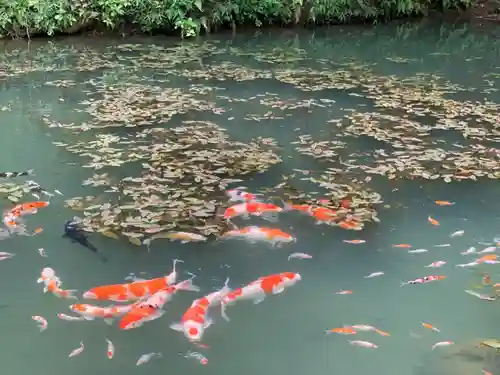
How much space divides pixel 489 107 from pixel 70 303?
4231 millimetres

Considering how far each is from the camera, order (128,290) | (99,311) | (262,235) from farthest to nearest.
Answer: (262,235) < (128,290) < (99,311)

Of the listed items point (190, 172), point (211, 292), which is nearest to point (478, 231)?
point (211, 292)

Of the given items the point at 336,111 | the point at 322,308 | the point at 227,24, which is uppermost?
the point at 227,24

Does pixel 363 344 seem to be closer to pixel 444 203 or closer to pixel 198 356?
pixel 198 356

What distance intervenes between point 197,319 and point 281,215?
1043mm

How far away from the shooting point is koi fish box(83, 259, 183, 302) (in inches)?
98.3

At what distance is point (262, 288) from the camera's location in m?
2.60

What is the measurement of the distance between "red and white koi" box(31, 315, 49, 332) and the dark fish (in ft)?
1.54

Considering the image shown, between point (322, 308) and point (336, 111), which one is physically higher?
point (336, 111)

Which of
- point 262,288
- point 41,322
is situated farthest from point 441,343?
point 41,322

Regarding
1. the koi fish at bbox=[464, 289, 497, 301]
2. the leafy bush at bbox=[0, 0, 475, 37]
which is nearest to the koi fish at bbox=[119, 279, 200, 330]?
the koi fish at bbox=[464, 289, 497, 301]

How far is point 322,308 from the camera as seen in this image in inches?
97.8

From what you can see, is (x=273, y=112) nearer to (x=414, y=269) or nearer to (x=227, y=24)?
(x=414, y=269)

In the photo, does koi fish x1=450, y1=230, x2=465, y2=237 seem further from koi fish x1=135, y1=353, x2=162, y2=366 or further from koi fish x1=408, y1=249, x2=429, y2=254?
koi fish x1=135, y1=353, x2=162, y2=366
